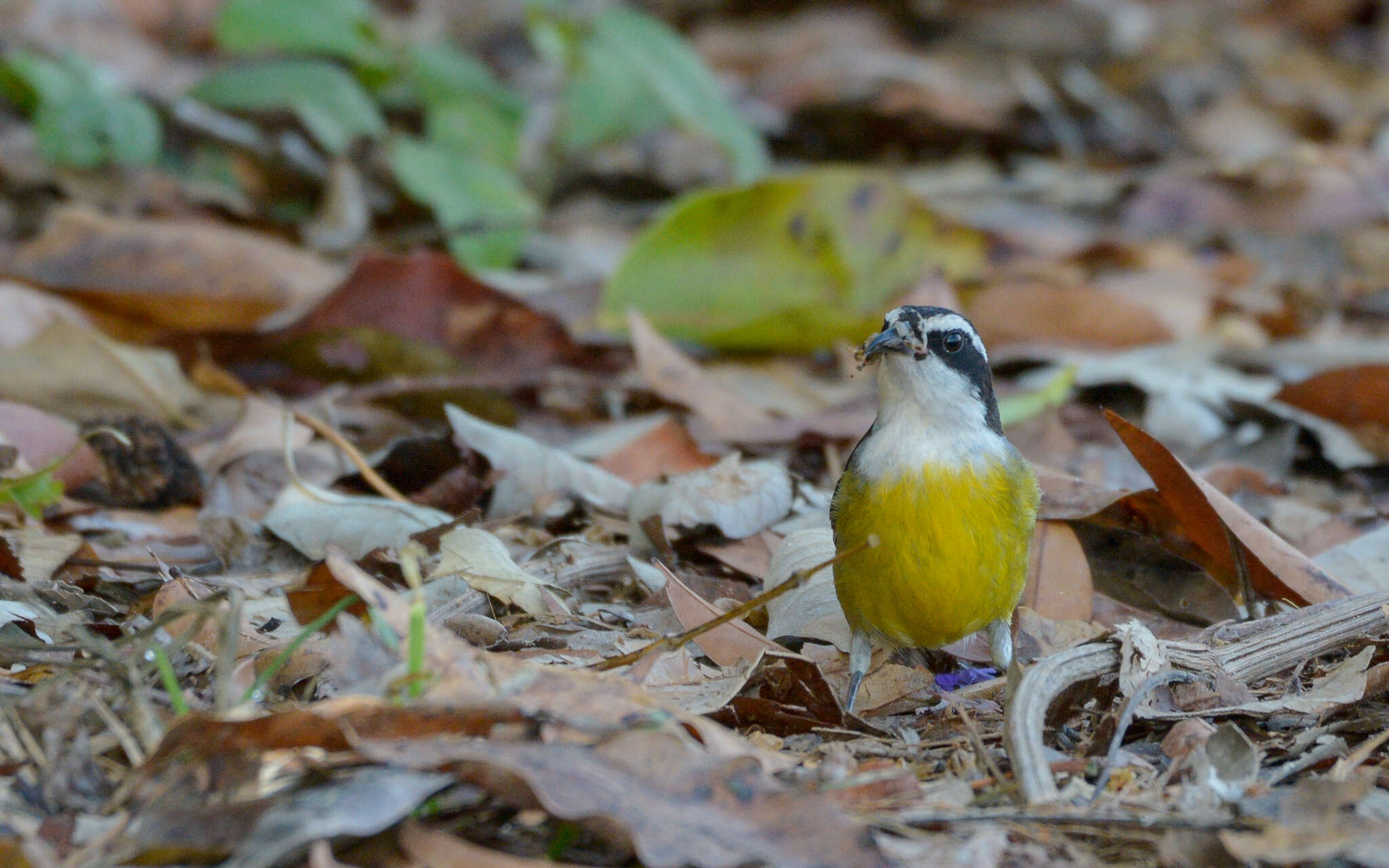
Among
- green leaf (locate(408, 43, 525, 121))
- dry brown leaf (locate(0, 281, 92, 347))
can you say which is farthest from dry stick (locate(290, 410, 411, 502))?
green leaf (locate(408, 43, 525, 121))

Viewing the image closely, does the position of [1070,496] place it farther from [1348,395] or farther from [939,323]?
[1348,395]

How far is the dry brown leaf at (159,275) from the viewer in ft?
22.6

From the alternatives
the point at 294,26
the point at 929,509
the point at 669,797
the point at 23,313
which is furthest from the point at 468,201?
the point at 669,797

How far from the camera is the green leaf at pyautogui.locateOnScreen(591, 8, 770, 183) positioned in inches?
335

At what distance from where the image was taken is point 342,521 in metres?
4.68

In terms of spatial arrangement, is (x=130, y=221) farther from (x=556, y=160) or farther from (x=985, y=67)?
(x=985, y=67)

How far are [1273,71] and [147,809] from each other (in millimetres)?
12998

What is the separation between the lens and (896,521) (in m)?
4.10

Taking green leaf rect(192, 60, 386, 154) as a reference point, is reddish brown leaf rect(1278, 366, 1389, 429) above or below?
below

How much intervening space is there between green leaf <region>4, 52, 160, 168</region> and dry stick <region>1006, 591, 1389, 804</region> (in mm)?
6277

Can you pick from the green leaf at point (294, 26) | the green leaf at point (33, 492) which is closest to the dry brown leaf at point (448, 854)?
the green leaf at point (33, 492)

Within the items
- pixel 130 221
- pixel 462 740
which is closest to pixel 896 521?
pixel 462 740

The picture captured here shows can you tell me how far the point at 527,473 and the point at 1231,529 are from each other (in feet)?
7.56

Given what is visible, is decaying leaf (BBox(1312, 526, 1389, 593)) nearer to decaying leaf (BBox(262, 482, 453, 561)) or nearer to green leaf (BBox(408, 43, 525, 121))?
decaying leaf (BBox(262, 482, 453, 561))
